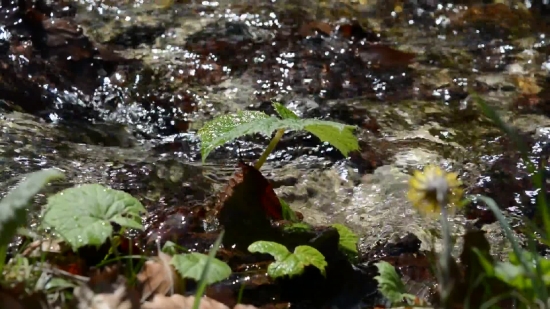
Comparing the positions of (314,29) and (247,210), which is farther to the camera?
(314,29)

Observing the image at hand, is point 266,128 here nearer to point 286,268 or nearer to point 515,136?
point 286,268

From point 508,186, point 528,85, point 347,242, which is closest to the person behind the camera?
point 347,242

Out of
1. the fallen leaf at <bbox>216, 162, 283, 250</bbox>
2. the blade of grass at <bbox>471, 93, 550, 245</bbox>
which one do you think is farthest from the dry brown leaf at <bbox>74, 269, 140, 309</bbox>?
the blade of grass at <bbox>471, 93, 550, 245</bbox>

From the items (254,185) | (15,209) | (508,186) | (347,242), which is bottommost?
(508,186)

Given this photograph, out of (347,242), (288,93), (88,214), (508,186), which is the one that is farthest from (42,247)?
(288,93)

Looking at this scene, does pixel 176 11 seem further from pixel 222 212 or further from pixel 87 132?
pixel 222 212

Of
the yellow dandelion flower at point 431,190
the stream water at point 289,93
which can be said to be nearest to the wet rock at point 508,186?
the stream water at point 289,93
